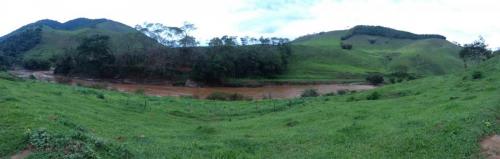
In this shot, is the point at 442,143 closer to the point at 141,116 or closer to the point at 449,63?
the point at 141,116

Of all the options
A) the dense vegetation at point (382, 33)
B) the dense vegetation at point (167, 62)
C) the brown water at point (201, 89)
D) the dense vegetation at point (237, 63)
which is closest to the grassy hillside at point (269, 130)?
the brown water at point (201, 89)

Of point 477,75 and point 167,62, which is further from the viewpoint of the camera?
point 167,62

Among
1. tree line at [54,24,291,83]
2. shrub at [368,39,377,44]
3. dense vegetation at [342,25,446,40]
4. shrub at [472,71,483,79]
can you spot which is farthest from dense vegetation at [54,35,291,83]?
dense vegetation at [342,25,446,40]

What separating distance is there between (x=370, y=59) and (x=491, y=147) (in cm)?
11984

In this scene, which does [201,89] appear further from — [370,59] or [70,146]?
[370,59]

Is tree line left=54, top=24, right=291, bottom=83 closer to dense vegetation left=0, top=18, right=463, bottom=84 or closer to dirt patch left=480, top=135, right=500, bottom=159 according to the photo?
dense vegetation left=0, top=18, right=463, bottom=84

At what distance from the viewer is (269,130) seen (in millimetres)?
21203

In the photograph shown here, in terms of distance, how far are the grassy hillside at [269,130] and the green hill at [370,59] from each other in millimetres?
72939

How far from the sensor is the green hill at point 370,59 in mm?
107625

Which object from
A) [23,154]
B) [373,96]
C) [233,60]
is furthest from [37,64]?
[23,154]

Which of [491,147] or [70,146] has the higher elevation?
[70,146]

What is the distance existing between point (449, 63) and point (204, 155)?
122542 millimetres

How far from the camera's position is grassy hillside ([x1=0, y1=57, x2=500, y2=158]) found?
13555 millimetres

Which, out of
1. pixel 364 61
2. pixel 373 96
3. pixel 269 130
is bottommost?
pixel 269 130
